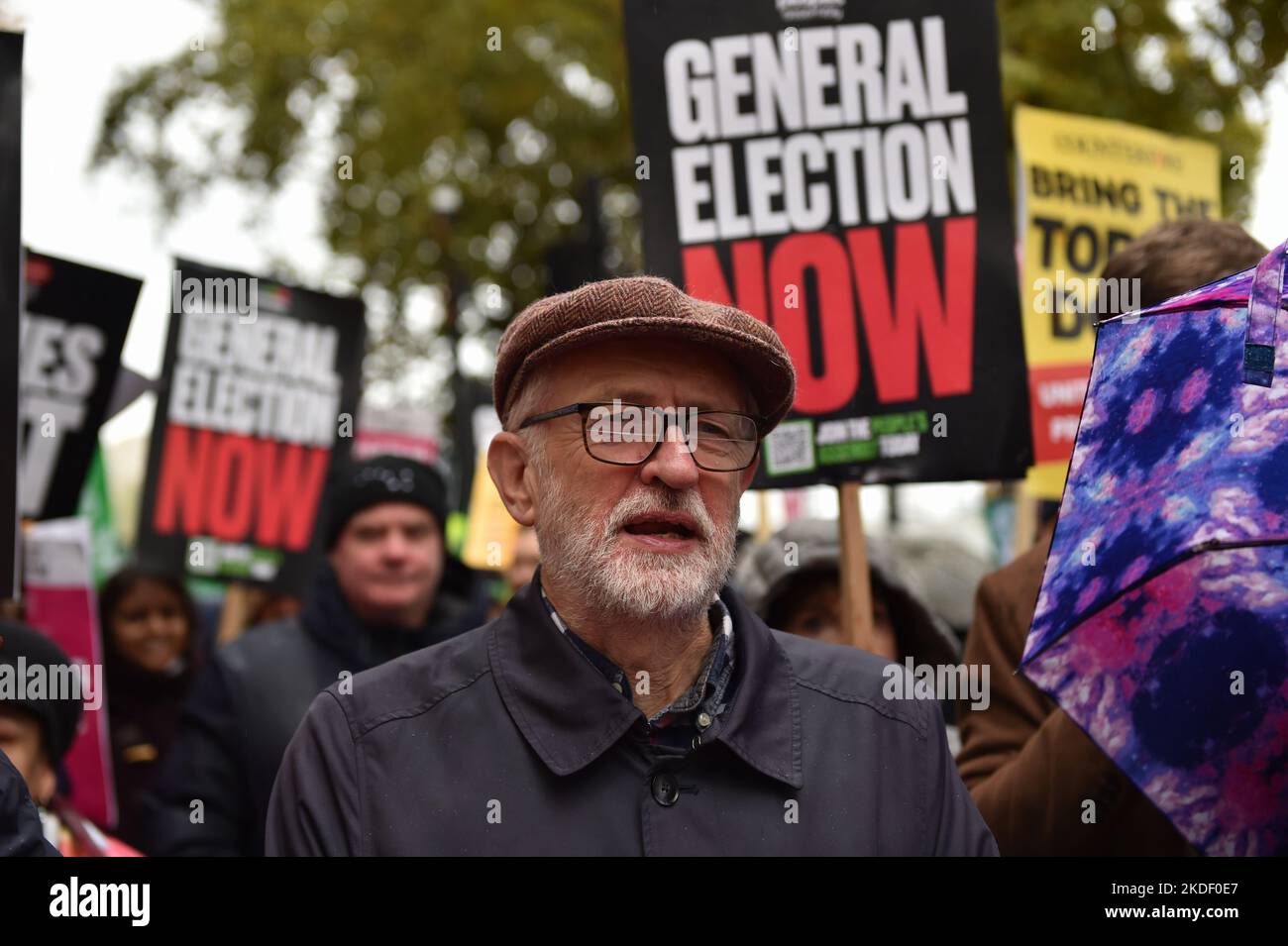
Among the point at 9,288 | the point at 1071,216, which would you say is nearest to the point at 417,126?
the point at 1071,216

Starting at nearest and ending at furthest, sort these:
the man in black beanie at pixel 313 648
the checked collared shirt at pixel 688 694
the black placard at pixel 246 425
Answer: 1. the checked collared shirt at pixel 688 694
2. the man in black beanie at pixel 313 648
3. the black placard at pixel 246 425

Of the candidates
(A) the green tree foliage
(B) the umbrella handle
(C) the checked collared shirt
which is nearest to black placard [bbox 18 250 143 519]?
(C) the checked collared shirt

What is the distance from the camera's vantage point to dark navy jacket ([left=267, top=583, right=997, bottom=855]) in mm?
2240

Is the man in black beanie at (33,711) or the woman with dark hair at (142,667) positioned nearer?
the man in black beanie at (33,711)

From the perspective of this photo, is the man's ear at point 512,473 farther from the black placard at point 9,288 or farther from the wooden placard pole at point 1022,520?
the wooden placard pole at point 1022,520

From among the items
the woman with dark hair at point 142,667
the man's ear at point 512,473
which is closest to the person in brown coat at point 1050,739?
the man's ear at point 512,473

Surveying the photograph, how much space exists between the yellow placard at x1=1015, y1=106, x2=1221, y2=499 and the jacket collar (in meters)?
2.56

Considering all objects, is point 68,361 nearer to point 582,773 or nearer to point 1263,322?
point 582,773

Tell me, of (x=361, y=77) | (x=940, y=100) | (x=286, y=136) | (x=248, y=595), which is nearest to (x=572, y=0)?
(x=361, y=77)

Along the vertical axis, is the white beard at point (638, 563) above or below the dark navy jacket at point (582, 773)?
above

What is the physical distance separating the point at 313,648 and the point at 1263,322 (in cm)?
319

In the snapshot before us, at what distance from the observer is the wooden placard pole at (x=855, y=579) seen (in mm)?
3527

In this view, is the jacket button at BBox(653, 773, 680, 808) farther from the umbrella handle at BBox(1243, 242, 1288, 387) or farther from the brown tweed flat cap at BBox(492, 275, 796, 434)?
the umbrella handle at BBox(1243, 242, 1288, 387)
